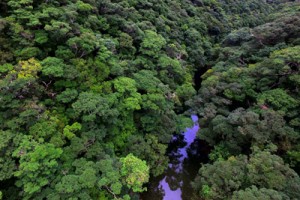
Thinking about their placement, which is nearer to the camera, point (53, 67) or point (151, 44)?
point (53, 67)

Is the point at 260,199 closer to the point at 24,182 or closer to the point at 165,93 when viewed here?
the point at 165,93

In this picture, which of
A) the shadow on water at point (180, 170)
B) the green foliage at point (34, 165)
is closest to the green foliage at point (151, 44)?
the shadow on water at point (180, 170)

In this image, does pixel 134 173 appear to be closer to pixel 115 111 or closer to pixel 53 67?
pixel 115 111

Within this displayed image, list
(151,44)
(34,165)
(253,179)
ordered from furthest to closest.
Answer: (151,44) → (253,179) → (34,165)

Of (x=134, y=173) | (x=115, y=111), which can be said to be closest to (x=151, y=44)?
(x=115, y=111)

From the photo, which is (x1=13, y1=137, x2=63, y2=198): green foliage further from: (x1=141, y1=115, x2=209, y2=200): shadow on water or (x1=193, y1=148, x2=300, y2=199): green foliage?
(x1=193, y1=148, x2=300, y2=199): green foliage

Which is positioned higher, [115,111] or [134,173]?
[115,111]

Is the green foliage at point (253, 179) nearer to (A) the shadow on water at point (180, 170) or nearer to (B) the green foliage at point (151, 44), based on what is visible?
(A) the shadow on water at point (180, 170)

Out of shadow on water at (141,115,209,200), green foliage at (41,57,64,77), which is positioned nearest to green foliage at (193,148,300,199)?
shadow on water at (141,115,209,200)
